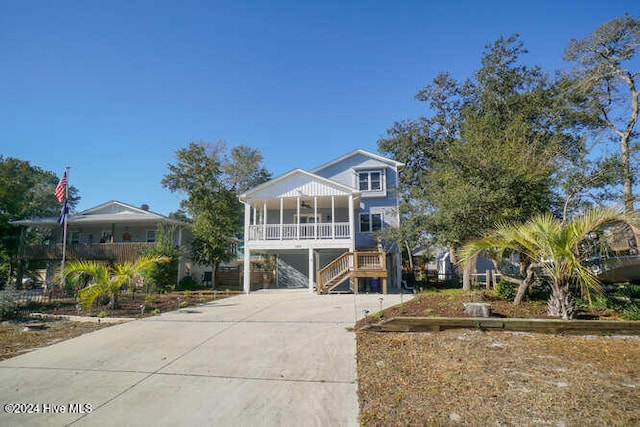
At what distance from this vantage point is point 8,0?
28.1ft

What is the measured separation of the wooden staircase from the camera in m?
14.2

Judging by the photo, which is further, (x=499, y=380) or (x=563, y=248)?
(x=563, y=248)

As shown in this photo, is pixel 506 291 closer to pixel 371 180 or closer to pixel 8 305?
pixel 371 180

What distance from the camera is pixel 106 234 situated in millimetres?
23359

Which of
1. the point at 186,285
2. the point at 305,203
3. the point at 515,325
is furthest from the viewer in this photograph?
the point at 186,285

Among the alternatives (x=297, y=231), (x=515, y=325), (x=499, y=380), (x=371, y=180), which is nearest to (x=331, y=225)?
(x=297, y=231)

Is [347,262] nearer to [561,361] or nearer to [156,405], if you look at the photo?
[561,361]

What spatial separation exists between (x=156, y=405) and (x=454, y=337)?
516 cm

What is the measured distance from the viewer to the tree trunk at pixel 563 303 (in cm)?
672

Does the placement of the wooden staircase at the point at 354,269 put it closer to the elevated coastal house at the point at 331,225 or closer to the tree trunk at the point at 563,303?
the elevated coastal house at the point at 331,225

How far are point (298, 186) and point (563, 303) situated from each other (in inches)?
502

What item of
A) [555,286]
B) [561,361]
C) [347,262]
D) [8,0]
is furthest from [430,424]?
[8,0]

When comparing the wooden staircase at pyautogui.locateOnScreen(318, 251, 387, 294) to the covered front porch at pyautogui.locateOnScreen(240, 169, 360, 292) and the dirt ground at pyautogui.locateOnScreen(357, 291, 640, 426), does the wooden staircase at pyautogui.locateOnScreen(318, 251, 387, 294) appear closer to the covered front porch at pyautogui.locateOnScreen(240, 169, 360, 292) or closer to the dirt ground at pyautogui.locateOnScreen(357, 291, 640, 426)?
the covered front porch at pyautogui.locateOnScreen(240, 169, 360, 292)

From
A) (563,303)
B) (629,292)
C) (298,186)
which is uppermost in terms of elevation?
(298,186)
